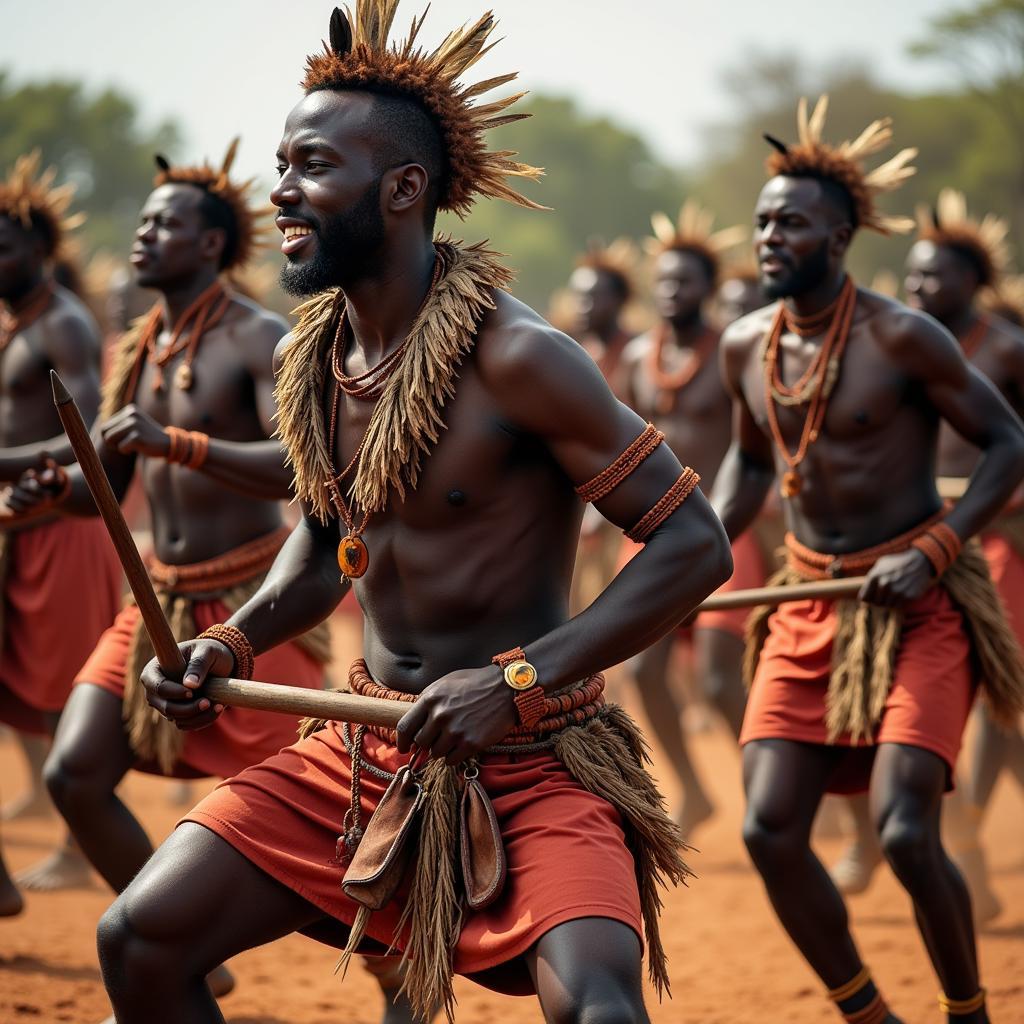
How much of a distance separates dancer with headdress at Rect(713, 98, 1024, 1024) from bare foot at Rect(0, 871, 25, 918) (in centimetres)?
266

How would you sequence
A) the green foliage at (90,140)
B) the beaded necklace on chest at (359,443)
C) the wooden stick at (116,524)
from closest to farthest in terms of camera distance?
the wooden stick at (116,524) < the beaded necklace on chest at (359,443) < the green foliage at (90,140)

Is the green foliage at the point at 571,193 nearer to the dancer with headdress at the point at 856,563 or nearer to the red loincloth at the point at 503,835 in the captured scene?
the dancer with headdress at the point at 856,563

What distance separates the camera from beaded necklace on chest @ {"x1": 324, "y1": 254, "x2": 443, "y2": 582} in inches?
135

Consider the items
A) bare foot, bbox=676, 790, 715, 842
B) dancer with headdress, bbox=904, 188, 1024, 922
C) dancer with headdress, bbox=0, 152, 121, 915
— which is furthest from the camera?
bare foot, bbox=676, 790, 715, 842

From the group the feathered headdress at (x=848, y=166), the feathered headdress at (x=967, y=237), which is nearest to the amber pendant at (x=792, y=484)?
the feathered headdress at (x=848, y=166)

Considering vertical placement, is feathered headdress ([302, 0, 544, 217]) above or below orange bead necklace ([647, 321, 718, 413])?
above

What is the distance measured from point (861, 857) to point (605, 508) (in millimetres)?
4194

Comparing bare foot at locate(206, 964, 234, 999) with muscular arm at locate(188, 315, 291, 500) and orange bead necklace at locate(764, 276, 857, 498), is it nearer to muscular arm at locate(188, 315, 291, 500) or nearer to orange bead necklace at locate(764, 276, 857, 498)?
muscular arm at locate(188, 315, 291, 500)

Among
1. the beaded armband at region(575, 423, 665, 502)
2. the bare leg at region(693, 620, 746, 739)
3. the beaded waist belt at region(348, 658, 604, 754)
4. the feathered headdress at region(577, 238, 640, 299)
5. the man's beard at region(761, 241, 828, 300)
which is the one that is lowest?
the bare leg at region(693, 620, 746, 739)

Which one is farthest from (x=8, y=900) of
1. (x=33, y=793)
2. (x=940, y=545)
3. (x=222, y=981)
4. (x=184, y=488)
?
(x=940, y=545)

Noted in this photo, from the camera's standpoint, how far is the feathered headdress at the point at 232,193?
572 centimetres

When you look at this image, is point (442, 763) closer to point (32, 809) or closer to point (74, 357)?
point (74, 357)

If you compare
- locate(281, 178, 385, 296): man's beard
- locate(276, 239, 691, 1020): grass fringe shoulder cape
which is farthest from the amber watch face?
locate(281, 178, 385, 296): man's beard

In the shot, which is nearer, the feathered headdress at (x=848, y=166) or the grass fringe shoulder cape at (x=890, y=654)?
the grass fringe shoulder cape at (x=890, y=654)
